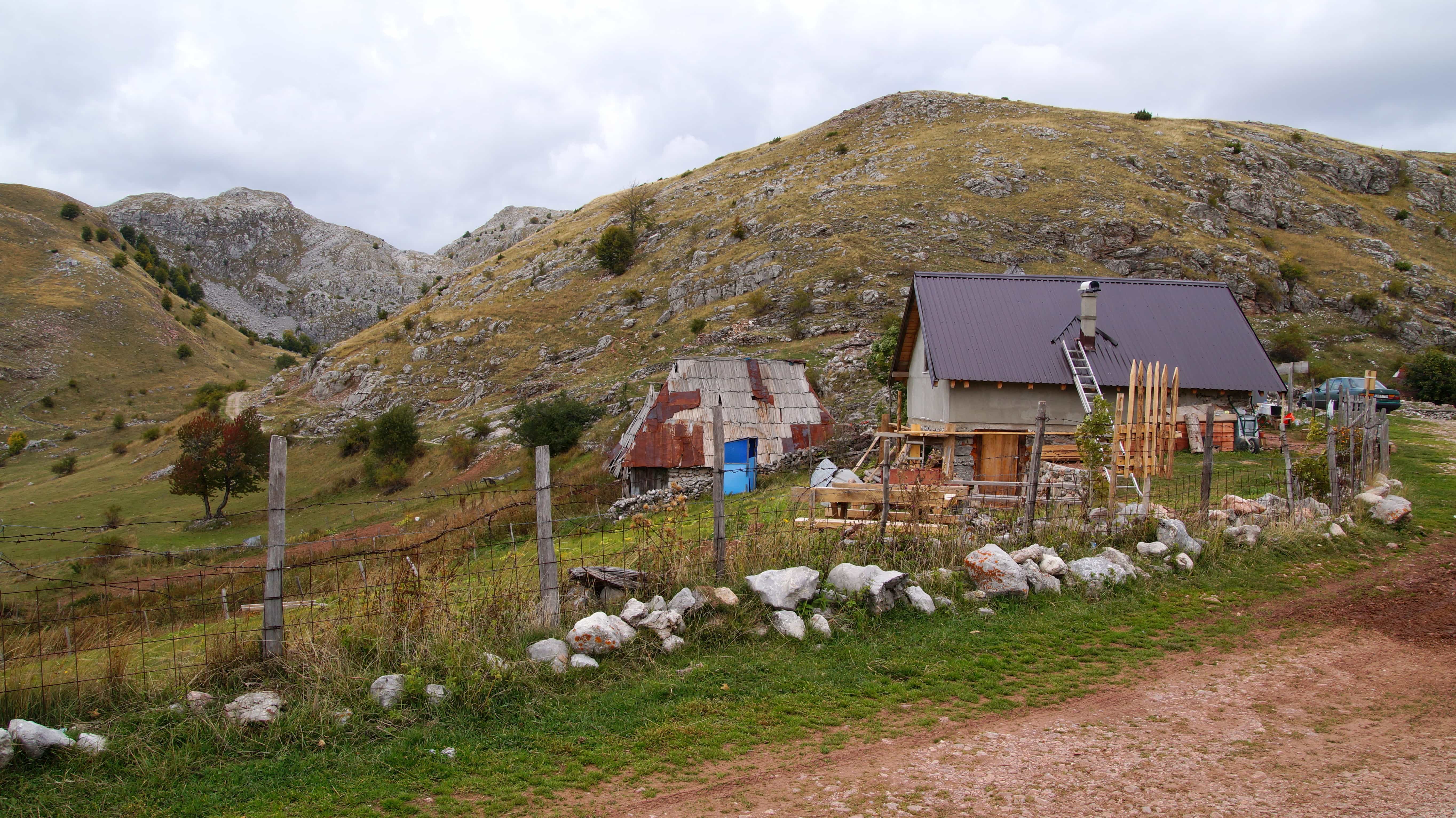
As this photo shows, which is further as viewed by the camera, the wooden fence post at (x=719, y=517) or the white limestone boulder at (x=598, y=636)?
the wooden fence post at (x=719, y=517)

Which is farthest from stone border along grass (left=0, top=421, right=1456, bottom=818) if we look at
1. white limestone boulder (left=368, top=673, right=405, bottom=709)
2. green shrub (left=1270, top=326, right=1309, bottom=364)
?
green shrub (left=1270, top=326, right=1309, bottom=364)

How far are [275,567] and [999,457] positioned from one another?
19.4 meters

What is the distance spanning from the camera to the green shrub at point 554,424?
1453 inches

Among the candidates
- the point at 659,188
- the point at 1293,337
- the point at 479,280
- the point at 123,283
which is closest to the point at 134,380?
the point at 123,283

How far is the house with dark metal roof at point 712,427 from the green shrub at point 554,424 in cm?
938

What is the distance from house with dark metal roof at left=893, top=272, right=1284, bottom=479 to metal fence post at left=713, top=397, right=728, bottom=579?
13.7 m

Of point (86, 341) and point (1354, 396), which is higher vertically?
point (86, 341)

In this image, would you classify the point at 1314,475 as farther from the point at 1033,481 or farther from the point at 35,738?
the point at 35,738

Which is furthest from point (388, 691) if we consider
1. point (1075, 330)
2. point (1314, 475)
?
point (1075, 330)

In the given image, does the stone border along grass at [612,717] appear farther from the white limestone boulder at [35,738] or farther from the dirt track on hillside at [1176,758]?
the dirt track on hillside at [1176,758]

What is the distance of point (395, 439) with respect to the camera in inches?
1683

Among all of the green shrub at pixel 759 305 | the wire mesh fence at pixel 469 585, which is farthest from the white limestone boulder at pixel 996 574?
the green shrub at pixel 759 305

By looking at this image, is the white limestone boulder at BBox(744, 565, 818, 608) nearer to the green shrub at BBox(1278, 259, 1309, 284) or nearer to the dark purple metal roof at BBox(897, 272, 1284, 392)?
the dark purple metal roof at BBox(897, 272, 1284, 392)

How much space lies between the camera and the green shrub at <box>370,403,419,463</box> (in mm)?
42469
